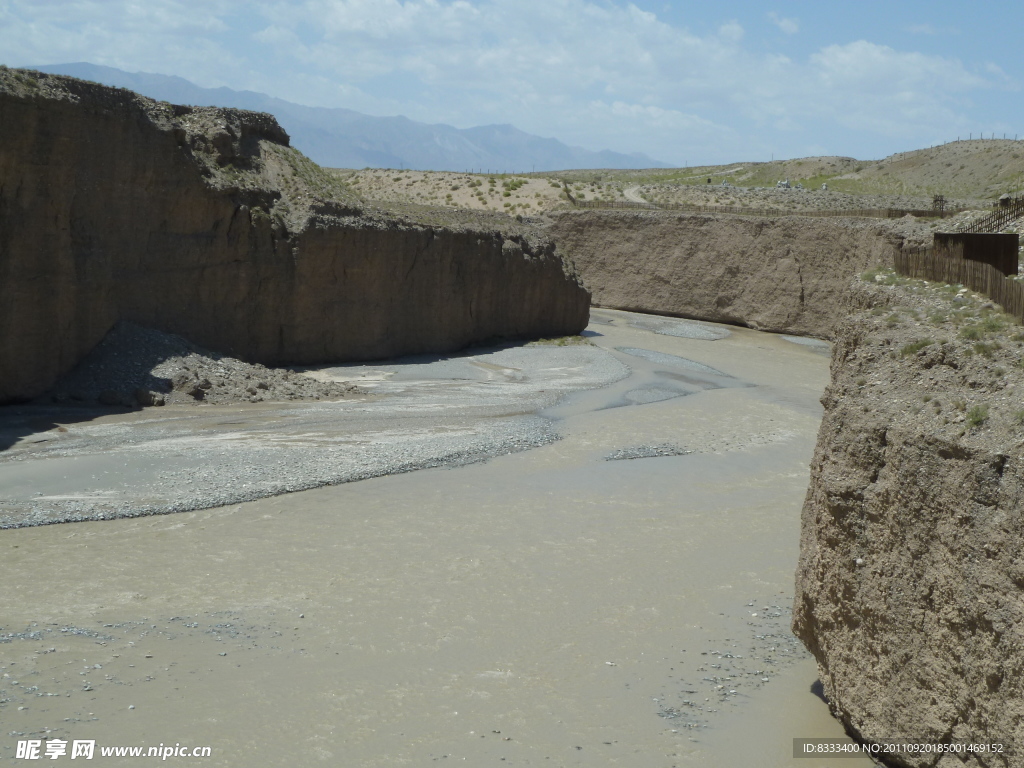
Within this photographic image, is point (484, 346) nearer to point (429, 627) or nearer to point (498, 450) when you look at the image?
point (498, 450)

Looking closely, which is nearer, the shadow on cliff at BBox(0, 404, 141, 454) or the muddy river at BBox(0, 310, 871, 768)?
the muddy river at BBox(0, 310, 871, 768)

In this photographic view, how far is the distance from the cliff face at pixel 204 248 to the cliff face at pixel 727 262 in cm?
1420

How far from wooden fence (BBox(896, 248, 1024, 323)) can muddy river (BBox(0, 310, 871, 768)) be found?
4.67 metres

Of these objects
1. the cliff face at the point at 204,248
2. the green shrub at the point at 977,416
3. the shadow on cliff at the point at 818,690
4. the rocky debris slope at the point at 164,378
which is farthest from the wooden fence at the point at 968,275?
the cliff face at the point at 204,248

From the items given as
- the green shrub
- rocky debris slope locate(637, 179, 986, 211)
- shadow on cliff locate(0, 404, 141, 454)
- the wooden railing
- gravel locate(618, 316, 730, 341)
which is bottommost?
shadow on cliff locate(0, 404, 141, 454)

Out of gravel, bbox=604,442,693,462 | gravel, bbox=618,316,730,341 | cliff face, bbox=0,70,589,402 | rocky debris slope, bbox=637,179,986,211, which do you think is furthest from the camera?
rocky debris slope, bbox=637,179,986,211

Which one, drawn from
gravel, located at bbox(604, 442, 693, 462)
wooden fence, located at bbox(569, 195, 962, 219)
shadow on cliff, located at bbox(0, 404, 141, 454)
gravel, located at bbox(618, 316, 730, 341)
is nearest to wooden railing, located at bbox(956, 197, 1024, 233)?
wooden fence, located at bbox(569, 195, 962, 219)

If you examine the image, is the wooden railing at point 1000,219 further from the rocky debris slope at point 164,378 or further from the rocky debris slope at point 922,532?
the rocky debris slope at point 922,532

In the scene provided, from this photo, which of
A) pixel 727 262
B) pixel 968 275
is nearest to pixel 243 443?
pixel 968 275

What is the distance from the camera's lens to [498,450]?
2200 cm

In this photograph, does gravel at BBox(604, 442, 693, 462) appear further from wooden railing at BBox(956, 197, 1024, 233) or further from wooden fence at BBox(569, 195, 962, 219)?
wooden fence at BBox(569, 195, 962, 219)

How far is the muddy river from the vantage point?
9.79 meters

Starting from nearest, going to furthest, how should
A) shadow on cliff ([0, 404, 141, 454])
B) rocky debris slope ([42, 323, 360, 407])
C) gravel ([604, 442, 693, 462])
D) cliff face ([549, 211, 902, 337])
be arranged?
1. shadow on cliff ([0, 404, 141, 454])
2. gravel ([604, 442, 693, 462])
3. rocky debris slope ([42, 323, 360, 407])
4. cliff face ([549, 211, 902, 337])

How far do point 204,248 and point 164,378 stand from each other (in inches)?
181
